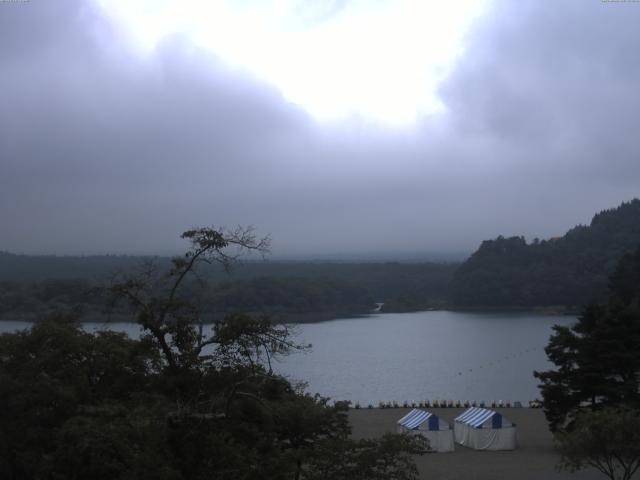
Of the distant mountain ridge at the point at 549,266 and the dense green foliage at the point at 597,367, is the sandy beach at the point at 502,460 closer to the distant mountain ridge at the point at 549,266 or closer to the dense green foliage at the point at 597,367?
the dense green foliage at the point at 597,367

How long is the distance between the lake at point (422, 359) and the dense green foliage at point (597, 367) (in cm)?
926

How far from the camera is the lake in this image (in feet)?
98.5

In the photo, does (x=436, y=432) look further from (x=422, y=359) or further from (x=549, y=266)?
(x=549, y=266)

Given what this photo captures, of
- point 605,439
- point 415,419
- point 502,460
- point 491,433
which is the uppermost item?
point 605,439

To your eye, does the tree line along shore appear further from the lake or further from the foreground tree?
the foreground tree

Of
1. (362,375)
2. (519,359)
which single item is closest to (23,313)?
(362,375)

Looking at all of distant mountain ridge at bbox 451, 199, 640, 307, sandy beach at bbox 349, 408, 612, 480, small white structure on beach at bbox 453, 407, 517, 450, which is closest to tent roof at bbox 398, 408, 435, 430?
sandy beach at bbox 349, 408, 612, 480

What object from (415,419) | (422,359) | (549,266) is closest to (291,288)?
(549,266)

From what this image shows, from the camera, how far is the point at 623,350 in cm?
1631

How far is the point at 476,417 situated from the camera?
684 inches

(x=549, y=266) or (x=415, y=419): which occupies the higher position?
(x=549, y=266)

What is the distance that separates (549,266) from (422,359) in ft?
138

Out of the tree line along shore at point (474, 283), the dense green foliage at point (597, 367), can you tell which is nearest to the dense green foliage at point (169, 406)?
the dense green foliage at point (597, 367)

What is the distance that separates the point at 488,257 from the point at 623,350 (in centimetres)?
6912
